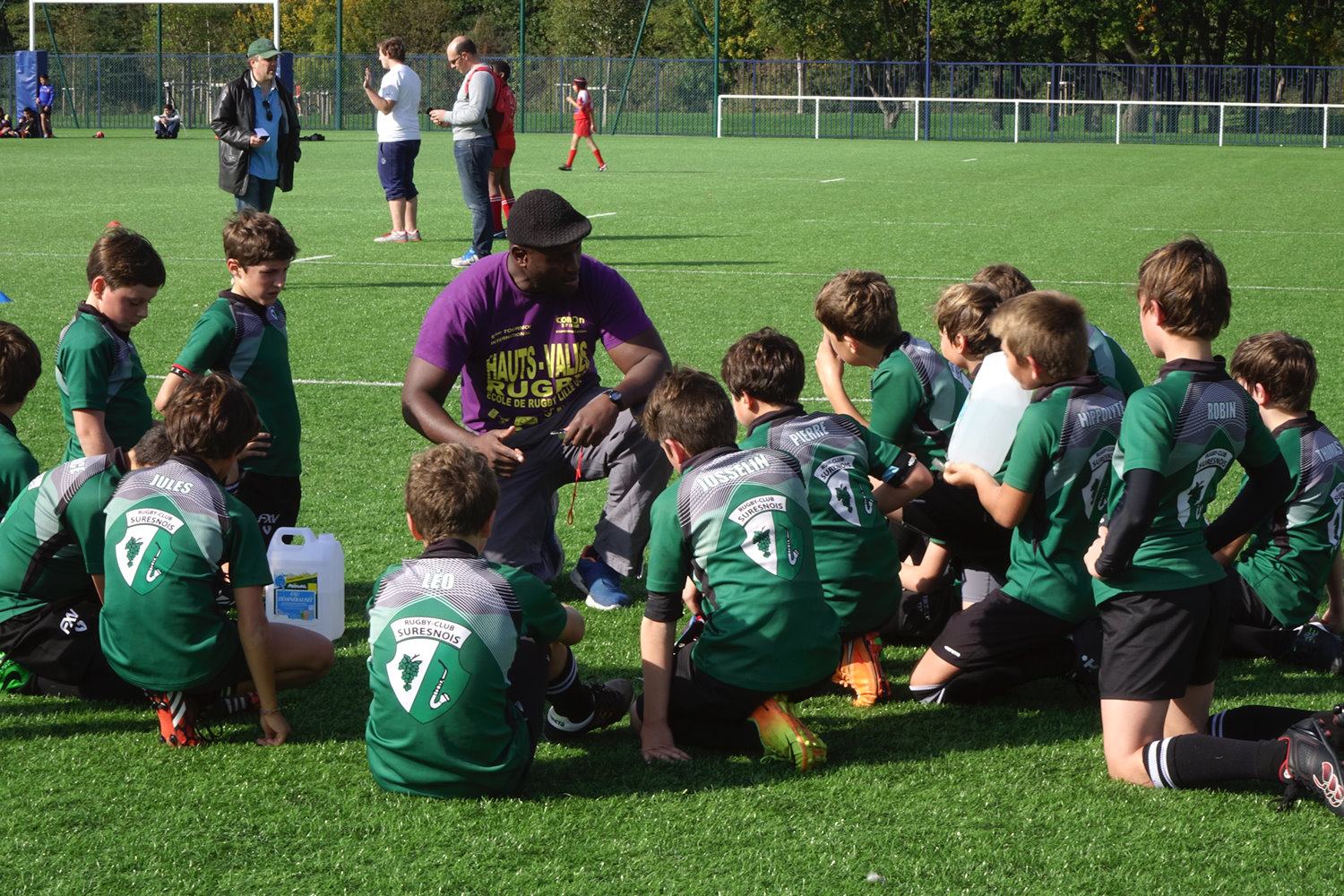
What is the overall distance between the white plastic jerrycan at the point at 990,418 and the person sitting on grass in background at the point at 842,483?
0.20m

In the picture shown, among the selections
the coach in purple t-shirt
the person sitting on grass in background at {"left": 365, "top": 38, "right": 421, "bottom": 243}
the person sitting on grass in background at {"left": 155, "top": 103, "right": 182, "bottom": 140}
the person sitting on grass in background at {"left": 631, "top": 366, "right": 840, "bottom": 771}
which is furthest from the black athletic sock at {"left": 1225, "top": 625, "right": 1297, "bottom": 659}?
the person sitting on grass in background at {"left": 155, "top": 103, "right": 182, "bottom": 140}

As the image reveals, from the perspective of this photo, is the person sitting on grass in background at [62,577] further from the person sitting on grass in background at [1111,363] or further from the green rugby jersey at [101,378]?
the person sitting on grass in background at [1111,363]

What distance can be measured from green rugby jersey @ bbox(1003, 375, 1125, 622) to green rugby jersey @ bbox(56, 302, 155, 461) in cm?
297

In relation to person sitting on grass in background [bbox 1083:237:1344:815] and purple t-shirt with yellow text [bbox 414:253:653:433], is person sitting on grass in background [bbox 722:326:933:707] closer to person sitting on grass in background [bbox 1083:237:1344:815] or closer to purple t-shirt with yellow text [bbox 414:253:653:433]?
person sitting on grass in background [bbox 1083:237:1344:815]

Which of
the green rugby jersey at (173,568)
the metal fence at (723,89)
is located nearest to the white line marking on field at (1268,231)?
the green rugby jersey at (173,568)

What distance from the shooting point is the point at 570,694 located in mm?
3914

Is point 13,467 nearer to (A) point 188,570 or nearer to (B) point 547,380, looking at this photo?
(A) point 188,570

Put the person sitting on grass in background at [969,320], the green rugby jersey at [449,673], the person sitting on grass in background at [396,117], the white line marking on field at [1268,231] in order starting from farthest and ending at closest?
the white line marking on field at [1268,231], the person sitting on grass in background at [396,117], the person sitting on grass in background at [969,320], the green rugby jersey at [449,673]

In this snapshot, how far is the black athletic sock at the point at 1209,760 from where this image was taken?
3484mm

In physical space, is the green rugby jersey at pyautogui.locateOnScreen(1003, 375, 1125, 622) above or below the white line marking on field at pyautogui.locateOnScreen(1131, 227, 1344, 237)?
below

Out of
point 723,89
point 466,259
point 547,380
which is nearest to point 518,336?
point 547,380

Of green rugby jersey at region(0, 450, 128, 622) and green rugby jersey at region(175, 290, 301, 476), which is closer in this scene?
green rugby jersey at region(0, 450, 128, 622)

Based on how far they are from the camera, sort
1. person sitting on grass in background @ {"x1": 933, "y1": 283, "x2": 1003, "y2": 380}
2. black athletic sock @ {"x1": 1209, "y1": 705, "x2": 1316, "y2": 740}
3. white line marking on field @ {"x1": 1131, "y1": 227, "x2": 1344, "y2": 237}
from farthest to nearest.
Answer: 1. white line marking on field @ {"x1": 1131, "y1": 227, "x2": 1344, "y2": 237}
2. person sitting on grass in background @ {"x1": 933, "y1": 283, "x2": 1003, "y2": 380}
3. black athletic sock @ {"x1": 1209, "y1": 705, "x2": 1316, "y2": 740}

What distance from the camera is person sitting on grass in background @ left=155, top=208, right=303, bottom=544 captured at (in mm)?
4973
